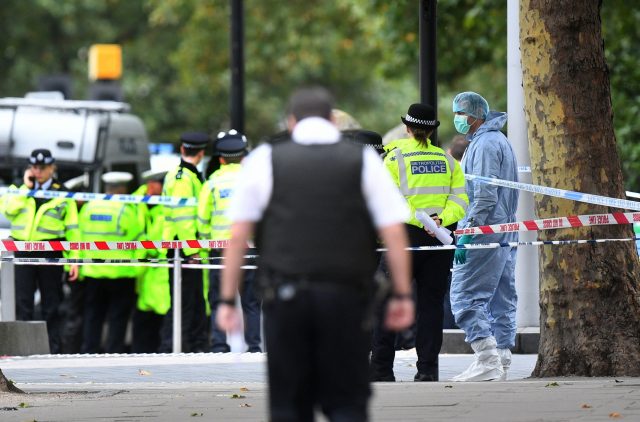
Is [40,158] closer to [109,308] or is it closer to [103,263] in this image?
[109,308]

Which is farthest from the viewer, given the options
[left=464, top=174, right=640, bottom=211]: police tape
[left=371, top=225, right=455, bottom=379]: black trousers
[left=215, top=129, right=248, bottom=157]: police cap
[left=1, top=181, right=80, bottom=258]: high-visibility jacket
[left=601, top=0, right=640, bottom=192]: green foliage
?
[left=601, top=0, right=640, bottom=192]: green foliage

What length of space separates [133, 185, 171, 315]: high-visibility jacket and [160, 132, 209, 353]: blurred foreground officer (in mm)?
383

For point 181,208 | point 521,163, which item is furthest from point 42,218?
point 521,163

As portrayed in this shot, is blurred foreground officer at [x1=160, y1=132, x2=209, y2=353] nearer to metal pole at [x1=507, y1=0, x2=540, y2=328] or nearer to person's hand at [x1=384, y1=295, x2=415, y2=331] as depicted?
metal pole at [x1=507, y1=0, x2=540, y2=328]

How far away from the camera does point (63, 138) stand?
2111 centimetres

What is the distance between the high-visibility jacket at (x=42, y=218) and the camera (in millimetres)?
16188

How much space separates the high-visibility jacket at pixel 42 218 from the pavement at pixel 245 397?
10.5 ft

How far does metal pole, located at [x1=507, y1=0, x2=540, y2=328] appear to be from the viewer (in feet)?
46.3

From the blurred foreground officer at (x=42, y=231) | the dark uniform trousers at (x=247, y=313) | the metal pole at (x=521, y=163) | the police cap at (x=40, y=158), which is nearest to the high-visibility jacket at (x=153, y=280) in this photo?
the blurred foreground officer at (x=42, y=231)

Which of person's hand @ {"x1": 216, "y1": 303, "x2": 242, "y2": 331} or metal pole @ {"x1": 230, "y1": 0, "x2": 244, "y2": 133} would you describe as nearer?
person's hand @ {"x1": 216, "y1": 303, "x2": 242, "y2": 331}

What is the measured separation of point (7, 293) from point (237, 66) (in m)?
5.31

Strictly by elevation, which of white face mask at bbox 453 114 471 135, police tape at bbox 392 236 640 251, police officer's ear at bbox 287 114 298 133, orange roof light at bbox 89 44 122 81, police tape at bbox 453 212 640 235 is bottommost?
police tape at bbox 392 236 640 251

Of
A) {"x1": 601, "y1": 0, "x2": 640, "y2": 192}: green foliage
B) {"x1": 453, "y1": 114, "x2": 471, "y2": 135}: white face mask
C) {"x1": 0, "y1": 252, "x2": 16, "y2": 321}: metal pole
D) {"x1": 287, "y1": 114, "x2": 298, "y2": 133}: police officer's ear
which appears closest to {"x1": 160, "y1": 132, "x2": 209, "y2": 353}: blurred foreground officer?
{"x1": 0, "y1": 252, "x2": 16, "y2": 321}: metal pole

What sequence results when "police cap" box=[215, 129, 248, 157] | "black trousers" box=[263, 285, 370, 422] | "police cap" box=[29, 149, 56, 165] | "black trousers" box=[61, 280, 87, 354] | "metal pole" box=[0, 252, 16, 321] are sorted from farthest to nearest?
"black trousers" box=[61, 280, 87, 354] < "police cap" box=[29, 149, 56, 165] < "metal pole" box=[0, 252, 16, 321] < "police cap" box=[215, 129, 248, 157] < "black trousers" box=[263, 285, 370, 422]
